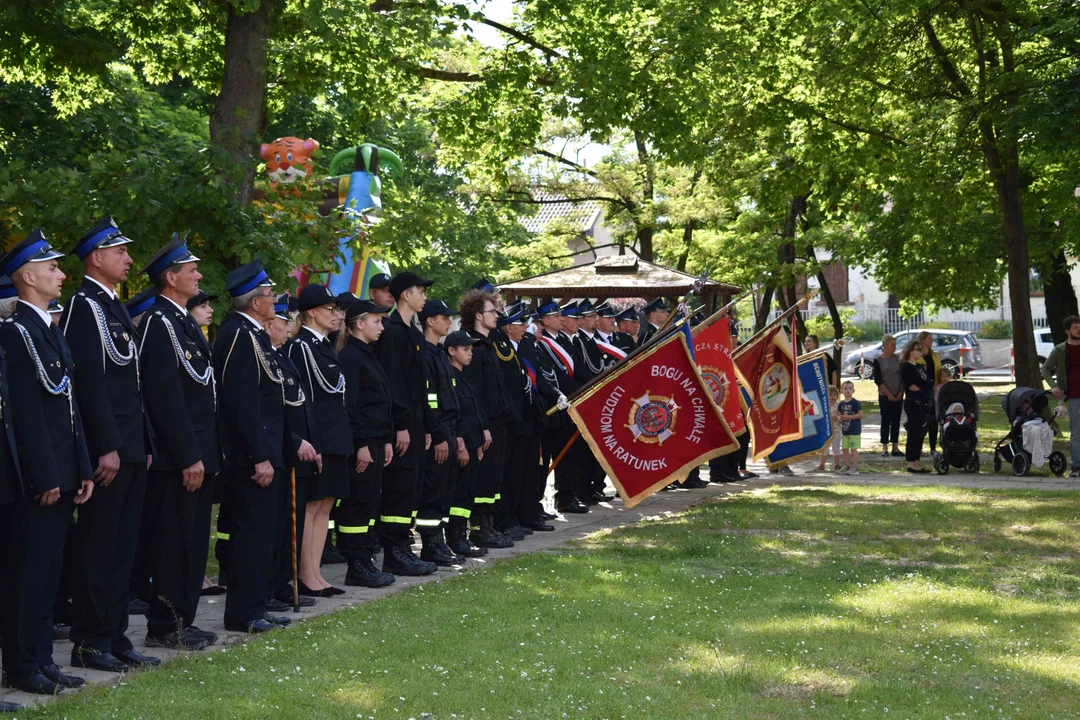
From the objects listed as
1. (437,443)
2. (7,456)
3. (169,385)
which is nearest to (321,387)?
(437,443)

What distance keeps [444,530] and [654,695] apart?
5813 millimetres

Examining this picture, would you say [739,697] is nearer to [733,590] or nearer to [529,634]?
[529,634]

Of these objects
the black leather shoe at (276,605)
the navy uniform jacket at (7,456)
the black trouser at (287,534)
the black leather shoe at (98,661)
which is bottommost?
the black leather shoe at (276,605)

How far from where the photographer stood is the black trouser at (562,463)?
14344mm

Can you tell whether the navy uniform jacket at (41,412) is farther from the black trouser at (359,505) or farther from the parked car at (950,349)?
the parked car at (950,349)

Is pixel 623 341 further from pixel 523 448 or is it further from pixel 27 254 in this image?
pixel 27 254

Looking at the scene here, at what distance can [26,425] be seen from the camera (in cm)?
637

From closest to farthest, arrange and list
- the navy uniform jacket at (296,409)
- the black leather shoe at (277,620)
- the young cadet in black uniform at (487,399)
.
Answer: the black leather shoe at (277,620) → the navy uniform jacket at (296,409) → the young cadet in black uniform at (487,399)

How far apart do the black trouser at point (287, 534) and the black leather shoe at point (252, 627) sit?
718 millimetres

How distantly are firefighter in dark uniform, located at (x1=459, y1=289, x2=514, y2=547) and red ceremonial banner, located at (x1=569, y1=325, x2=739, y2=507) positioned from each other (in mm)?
1556

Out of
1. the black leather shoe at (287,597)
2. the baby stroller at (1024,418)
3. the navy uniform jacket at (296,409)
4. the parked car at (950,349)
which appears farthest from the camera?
the parked car at (950,349)

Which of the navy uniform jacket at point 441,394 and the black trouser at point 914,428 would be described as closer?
the navy uniform jacket at point 441,394

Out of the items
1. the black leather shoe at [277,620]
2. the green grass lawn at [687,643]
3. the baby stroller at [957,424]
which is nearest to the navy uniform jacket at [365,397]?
the green grass lawn at [687,643]

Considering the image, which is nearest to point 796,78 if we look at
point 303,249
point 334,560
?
point 303,249
